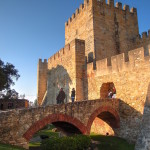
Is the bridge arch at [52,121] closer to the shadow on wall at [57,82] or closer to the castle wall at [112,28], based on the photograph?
the shadow on wall at [57,82]

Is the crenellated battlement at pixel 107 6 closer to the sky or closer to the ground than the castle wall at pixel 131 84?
closer to the sky

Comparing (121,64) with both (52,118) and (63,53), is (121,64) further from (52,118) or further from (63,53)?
(63,53)

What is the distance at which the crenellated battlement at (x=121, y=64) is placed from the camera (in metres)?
12.7

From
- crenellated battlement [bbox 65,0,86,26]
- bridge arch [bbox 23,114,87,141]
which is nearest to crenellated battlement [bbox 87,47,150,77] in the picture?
bridge arch [bbox 23,114,87,141]

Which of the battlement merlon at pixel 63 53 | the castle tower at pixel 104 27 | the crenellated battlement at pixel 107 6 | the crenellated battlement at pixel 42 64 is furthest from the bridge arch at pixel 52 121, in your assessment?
the crenellated battlement at pixel 42 64

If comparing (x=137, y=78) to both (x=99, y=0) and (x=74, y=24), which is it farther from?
(x=74, y=24)

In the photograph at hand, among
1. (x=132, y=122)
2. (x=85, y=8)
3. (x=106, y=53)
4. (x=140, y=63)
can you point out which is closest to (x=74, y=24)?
(x=85, y=8)

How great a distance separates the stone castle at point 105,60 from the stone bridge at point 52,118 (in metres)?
1.25

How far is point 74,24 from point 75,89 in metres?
9.33

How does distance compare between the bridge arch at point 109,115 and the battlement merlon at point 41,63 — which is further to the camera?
the battlement merlon at point 41,63

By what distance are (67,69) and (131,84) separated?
7.81 meters

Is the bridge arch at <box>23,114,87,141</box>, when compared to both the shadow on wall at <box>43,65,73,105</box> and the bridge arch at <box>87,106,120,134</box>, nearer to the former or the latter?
the bridge arch at <box>87,106,120,134</box>

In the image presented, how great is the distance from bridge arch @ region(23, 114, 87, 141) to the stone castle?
357cm

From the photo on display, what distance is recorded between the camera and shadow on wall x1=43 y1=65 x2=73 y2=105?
62.5ft
